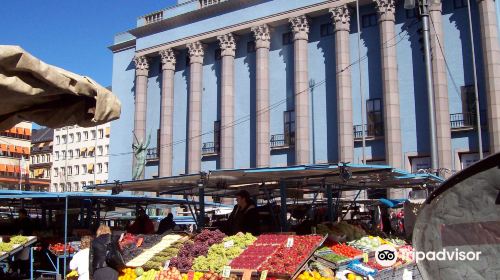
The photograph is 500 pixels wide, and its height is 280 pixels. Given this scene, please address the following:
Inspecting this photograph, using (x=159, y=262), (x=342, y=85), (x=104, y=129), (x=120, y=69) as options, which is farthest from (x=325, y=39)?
(x=104, y=129)

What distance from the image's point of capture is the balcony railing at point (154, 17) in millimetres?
41719

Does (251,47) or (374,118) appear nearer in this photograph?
(374,118)

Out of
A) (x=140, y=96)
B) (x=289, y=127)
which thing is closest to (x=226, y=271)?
(x=289, y=127)

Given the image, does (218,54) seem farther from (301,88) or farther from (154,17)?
(301,88)

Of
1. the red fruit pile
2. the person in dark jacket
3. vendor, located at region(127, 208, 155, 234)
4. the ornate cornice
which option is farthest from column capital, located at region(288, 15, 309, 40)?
A: the person in dark jacket

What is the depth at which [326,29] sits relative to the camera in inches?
1334

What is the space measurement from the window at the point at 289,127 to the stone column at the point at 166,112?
32.4ft

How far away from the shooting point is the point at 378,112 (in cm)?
3089

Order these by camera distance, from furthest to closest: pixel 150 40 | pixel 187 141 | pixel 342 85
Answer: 1. pixel 150 40
2. pixel 187 141
3. pixel 342 85

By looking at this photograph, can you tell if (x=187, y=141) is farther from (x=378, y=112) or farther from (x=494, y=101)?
(x=494, y=101)

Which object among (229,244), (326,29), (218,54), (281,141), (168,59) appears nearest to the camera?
(229,244)

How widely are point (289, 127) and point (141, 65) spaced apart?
48.7 feet

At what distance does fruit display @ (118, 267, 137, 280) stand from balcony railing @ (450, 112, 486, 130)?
907 inches

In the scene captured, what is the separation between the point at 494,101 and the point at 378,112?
6.84 meters
